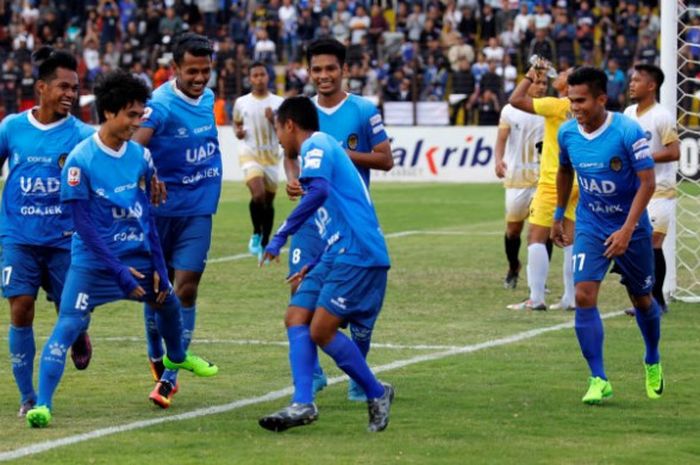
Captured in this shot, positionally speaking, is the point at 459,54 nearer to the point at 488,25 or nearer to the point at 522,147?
the point at 488,25

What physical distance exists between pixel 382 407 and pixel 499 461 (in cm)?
93

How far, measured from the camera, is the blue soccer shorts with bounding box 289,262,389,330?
26.7 ft

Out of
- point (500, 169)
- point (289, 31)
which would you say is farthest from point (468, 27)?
point (500, 169)

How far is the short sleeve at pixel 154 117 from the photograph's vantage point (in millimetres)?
9789

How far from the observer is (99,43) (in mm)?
42156

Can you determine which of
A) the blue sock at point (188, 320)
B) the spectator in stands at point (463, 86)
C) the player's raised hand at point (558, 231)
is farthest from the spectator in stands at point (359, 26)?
the blue sock at point (188, 320)

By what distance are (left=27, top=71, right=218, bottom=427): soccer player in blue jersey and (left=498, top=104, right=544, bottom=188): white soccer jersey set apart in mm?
7747

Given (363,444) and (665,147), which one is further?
(665,147)

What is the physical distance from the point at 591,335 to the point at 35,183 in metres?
3.49

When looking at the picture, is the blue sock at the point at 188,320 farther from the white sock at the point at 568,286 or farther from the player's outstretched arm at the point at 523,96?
the white sock at the point at 568,286

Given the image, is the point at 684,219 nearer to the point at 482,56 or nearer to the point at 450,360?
the point at 450,360

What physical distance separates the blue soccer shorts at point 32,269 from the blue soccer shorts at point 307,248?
137 cm

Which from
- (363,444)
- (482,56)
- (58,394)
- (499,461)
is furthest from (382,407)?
(482,56)

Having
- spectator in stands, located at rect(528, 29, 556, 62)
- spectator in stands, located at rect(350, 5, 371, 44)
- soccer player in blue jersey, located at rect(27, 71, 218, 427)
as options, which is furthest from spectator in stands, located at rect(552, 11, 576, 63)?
soccer player in blue jersey, located at rect(27, 71, 218, 427)
